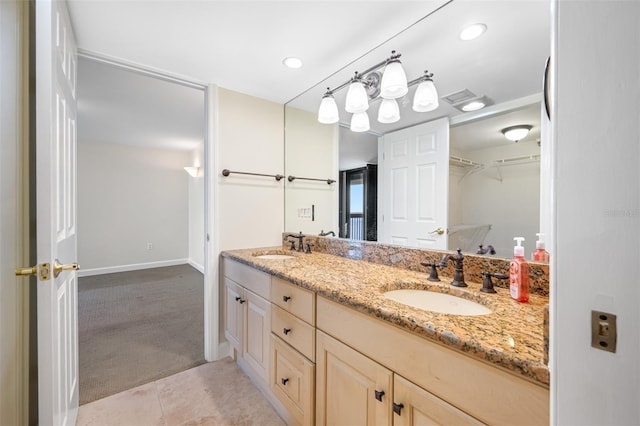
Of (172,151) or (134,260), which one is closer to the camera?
(134,260)

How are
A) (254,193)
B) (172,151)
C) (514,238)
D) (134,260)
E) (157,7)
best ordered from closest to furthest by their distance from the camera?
(514,238), (157,7), (254,193), (134,260), (172,151)

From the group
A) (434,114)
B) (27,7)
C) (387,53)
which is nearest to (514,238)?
(434,114)

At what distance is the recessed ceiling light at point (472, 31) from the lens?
51.2 inches

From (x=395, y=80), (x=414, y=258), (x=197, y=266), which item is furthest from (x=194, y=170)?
(x=414, y=258)

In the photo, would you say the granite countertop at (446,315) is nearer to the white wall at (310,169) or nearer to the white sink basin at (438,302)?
the white sink basin at (438,302)

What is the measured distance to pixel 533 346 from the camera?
0.66 metres

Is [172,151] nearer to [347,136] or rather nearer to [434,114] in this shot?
[347,136]

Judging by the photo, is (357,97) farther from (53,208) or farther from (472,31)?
(53,208)

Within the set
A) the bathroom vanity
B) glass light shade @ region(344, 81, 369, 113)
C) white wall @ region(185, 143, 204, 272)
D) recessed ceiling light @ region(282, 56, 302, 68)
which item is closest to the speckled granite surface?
the bathroom vanity

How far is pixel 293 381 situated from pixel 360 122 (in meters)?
1.60

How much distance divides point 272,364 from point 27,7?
6.25 feet

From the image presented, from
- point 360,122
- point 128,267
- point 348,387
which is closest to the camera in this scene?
point 348,387

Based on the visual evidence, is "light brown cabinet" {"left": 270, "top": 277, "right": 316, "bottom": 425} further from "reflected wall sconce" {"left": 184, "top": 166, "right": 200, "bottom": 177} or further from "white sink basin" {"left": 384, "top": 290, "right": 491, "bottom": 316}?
"reflected wall sconce" {"left": 184, "top": 166, "right": 200, "bottom": 177}

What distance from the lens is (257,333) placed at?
1654mm
